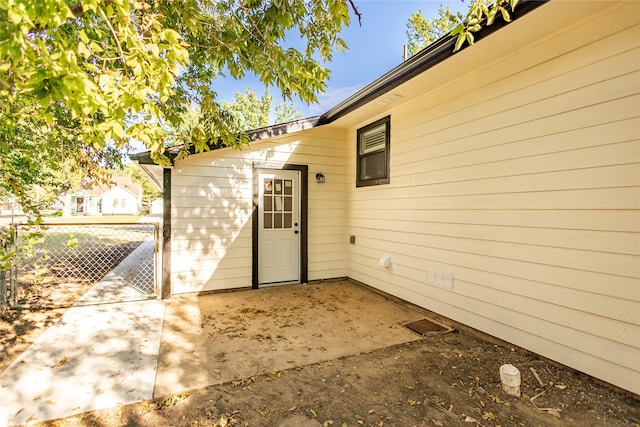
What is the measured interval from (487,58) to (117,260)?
27.5 ft

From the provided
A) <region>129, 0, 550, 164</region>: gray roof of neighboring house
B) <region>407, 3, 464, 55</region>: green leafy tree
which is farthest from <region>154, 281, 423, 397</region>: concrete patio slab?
<region>407, 3, 464, 55</region>: green leafy tree

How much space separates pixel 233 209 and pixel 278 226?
846mm

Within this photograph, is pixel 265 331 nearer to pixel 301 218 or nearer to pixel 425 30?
pixel 301 218

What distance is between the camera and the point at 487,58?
2834 mm

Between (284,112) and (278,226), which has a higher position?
(284,112)

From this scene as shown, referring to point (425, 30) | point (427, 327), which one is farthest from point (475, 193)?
point (425, 30)

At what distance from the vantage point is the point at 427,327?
3.32m

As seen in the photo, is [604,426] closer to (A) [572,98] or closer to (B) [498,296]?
(B) [498,296]

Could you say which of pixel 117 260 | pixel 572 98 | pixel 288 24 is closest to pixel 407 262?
pixel 572 98

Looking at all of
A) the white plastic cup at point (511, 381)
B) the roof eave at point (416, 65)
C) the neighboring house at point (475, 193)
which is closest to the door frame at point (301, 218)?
the neighboring house at point (475, 193)

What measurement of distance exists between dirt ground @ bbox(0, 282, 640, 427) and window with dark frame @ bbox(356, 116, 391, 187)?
2.73 metres

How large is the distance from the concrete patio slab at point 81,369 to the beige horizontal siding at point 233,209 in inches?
46.1

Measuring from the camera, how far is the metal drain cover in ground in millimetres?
3186

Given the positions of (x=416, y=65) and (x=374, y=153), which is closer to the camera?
(x=416, y=65)
